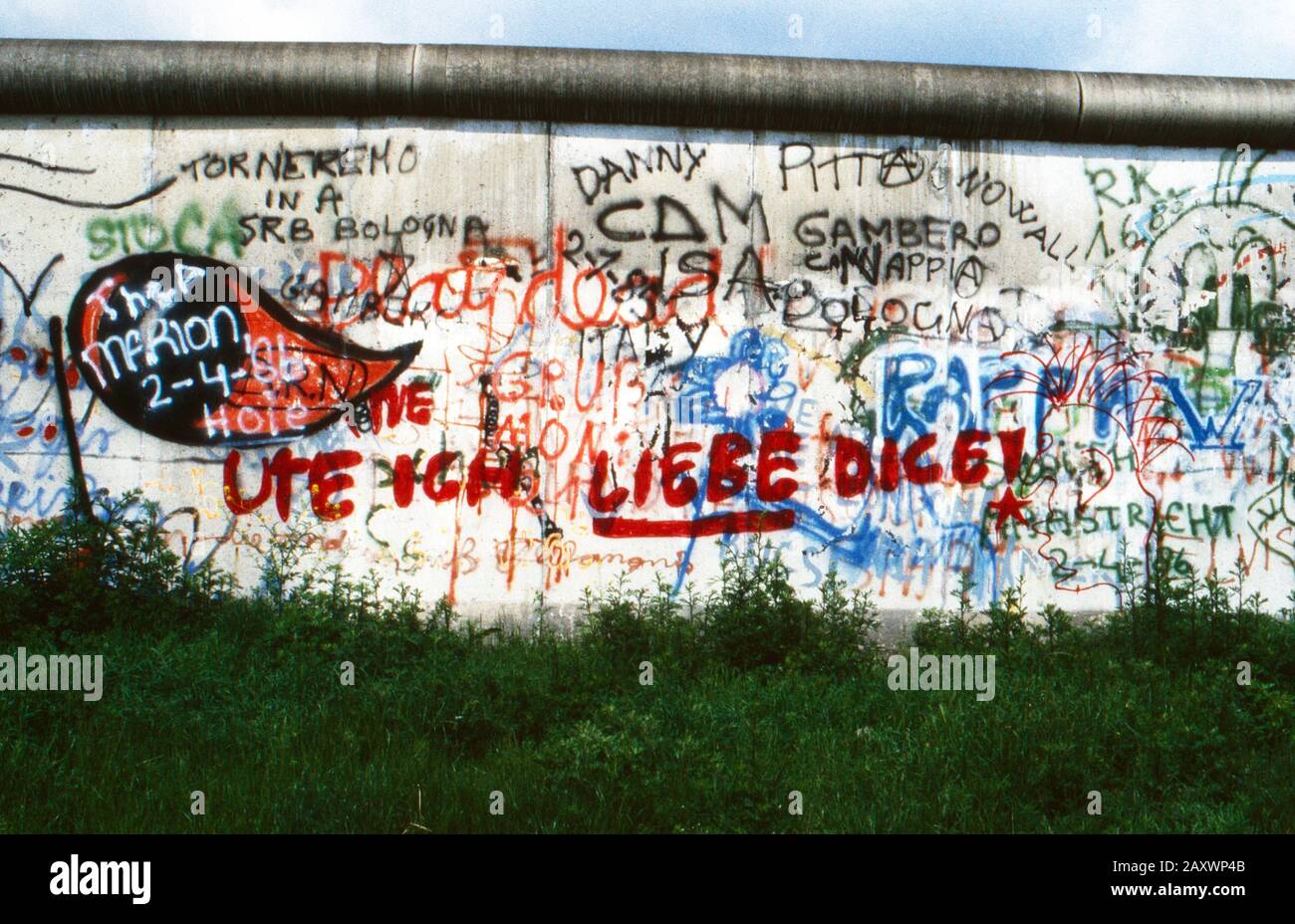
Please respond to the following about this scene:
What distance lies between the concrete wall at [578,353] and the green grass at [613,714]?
36 cm

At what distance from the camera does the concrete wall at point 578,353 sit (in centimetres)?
656

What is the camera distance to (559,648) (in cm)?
607

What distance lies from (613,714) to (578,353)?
2.45 meters

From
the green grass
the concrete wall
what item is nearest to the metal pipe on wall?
the concrete wall

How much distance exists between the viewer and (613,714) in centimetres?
495

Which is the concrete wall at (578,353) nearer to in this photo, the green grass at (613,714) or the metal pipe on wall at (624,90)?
the metal pipe on wall at (624,90)

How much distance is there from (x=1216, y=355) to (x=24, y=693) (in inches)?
270

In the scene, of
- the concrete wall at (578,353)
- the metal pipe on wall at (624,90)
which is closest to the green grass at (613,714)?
the concrete wall at (578,353)

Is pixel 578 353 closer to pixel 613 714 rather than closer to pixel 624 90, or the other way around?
pixel 624 90

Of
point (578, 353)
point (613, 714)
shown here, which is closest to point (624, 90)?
point (578, 353)

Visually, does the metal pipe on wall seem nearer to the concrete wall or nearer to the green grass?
the concrete wall

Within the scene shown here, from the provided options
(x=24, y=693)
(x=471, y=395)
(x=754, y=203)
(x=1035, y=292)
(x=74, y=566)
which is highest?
(x=754, y=203)
